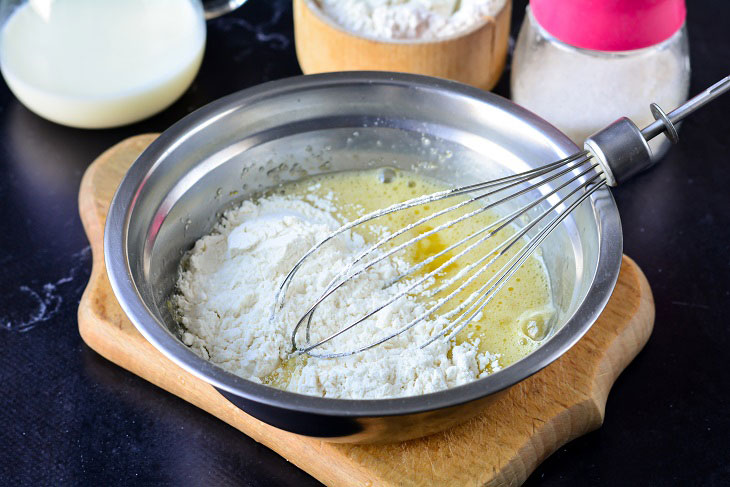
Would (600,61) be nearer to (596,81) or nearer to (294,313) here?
(596,81)

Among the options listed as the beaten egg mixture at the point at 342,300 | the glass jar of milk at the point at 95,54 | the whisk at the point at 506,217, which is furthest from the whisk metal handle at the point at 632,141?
the glass jar of milk at the point at 95,54

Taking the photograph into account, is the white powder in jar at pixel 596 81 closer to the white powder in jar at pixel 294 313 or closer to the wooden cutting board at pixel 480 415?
the wooden cutting board at pixel 480 415

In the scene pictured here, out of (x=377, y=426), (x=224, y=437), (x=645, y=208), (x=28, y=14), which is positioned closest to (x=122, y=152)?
(x=28, y=14)

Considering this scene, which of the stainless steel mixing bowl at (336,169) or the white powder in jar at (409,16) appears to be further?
the white powder in jar at (409,16)

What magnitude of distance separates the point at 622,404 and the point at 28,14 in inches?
33.6

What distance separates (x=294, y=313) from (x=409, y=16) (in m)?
0.43

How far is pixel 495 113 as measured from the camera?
964 millimetres

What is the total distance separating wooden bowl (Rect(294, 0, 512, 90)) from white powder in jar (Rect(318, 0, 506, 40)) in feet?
0.06

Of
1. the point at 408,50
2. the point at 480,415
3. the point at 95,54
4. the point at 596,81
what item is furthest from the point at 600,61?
the point at 95,54

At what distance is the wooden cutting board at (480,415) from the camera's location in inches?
32.4

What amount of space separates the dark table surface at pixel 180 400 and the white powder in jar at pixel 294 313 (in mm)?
104

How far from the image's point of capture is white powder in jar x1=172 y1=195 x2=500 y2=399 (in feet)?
2.68

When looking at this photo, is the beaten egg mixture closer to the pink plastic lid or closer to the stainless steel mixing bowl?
the stainless steel mixing bowl

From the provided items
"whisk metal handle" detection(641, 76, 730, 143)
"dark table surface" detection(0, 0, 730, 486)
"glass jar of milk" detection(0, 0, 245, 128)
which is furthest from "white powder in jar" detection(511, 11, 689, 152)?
"glass jar of milk" detection(0, 0, 245, 128)
